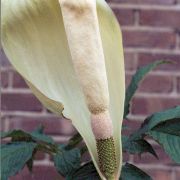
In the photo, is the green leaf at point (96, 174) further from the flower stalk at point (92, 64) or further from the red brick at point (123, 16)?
the red brick at point (123, 16)

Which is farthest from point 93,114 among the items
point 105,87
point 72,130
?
point 72,130

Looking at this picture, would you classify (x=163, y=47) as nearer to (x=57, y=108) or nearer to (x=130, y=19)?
(x=130, y=19)

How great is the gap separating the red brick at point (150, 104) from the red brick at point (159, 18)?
18 cm

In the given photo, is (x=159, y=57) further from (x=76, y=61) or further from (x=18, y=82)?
(x=76, y=61)

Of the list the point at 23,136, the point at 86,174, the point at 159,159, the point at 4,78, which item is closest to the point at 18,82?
the point at 4,78

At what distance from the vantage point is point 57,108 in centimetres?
42

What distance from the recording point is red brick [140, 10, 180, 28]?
113cm

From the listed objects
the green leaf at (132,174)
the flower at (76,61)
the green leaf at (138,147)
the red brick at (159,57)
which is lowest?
the red brick at (159,57)

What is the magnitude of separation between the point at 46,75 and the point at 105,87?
85 millimetres

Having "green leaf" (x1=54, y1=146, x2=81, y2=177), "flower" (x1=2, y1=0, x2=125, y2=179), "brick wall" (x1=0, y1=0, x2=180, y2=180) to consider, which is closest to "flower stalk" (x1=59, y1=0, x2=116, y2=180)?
"flower" (x1=2, y1=0, x2=125, y2=179)

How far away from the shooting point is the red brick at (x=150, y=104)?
1134 millimetres

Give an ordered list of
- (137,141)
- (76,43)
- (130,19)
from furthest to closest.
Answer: (130,19), (137,141), (76,43)

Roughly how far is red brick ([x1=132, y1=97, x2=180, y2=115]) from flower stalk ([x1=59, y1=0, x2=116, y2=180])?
725mm

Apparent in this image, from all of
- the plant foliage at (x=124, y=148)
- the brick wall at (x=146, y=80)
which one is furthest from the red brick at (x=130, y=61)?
the plant foliage at (x=124, y=148)
